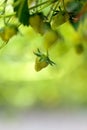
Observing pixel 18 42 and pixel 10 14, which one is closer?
pixel 10 14

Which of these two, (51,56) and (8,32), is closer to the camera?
(8,32)

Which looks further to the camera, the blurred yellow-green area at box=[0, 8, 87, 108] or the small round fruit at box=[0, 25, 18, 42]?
the blurred yellow-green area at box=[0, 8, 87, 108]

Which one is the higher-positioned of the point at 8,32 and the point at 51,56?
the point at 8,32

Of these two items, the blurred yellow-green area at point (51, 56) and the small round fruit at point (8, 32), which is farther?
the blurred yellow-green area at point (51, 56)

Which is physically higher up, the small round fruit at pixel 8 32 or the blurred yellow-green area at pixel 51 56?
the small round fruit at pixel 8 32

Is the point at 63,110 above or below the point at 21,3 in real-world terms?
below

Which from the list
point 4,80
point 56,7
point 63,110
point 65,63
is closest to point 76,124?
point 63,110

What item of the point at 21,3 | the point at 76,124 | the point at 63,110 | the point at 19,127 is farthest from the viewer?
the point at 63,110

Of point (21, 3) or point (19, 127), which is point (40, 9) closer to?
point (21, 3)

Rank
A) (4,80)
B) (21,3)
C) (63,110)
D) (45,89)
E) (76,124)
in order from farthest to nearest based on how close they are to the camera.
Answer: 1. (63,110)
2. (76,124)
3. (45,89)
4. (4,80)
5. (21,3)

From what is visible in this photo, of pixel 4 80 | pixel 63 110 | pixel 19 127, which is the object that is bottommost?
pixel 63 110

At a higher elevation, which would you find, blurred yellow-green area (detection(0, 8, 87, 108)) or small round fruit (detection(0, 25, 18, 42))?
small round fruit (detection(0, 25, 18, 42))
